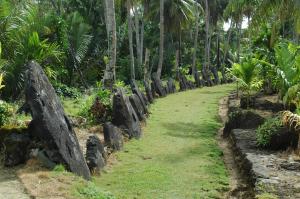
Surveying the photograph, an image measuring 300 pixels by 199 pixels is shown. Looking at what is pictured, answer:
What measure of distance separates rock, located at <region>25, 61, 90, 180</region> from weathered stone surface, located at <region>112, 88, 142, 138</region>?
3.96m

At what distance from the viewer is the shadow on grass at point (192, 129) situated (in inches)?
515

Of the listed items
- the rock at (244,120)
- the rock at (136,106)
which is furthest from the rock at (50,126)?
the rock at (136,106)

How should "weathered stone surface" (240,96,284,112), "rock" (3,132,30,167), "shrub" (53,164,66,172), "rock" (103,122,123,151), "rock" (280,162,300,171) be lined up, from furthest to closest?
"weathered stone surface" (240,96,284,112)
"rock" (103,122,123,151)
"rock" (280,162,300,171)
"rock" (3,132,30,167)
"shrub" (53,164,66,172)

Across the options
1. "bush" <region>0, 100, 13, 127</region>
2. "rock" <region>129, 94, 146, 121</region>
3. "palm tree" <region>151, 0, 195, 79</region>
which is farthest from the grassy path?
"palm tree" <region>151, 0, 195, 79</region>

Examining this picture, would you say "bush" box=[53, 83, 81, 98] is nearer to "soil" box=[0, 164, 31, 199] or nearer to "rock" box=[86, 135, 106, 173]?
"rock" box=[86, 135, 106, 173]

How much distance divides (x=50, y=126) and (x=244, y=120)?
6603 mm

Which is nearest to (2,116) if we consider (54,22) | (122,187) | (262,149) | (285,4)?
(122,187)

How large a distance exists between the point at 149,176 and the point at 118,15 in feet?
77.7

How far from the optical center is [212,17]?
4103 centimetres

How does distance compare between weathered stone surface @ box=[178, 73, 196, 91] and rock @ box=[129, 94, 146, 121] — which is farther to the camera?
weathered stone surface @ box=[178, 73, 196, 91]

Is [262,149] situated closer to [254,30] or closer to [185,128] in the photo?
[185,128]

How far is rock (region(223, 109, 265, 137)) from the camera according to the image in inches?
479

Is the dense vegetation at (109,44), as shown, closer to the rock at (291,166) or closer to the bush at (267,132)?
the bush at (267,132)

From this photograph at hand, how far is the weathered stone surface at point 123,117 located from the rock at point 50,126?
13.0 feet
